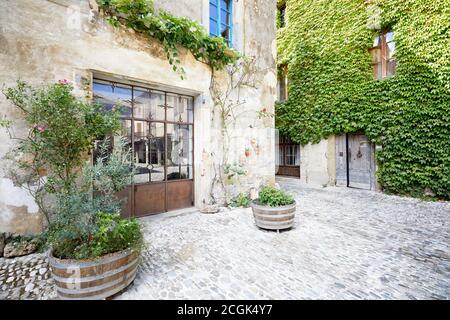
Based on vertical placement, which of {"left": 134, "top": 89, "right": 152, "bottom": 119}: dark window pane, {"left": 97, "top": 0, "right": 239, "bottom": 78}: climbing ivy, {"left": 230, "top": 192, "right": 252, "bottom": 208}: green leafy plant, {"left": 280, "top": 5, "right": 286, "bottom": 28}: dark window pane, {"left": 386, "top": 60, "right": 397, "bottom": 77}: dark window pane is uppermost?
{"left": 280, "top": 5, "right": 286, "bottom": 28}: dark window pane

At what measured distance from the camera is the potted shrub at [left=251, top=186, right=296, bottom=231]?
3.86m

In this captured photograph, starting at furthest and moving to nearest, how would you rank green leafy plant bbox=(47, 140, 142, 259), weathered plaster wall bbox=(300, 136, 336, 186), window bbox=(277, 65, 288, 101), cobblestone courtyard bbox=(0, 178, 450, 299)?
1. window bbox=(277, 65, 288, 101)
2. weathered plaster wall bbox=(300, 136, 336, 186)
3. cobblestone courtyard bbox=(0, 178, 450, 299)
4. green leafy plant bbox=(47, 140, 142, 259)

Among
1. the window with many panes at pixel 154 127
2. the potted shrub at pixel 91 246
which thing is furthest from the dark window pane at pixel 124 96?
the potted shrub at pixel 91 246

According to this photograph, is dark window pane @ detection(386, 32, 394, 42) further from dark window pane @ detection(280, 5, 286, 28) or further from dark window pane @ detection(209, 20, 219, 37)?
dark window pane @ detection(209, 20, 219, 37)

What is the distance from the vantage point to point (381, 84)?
7402 millimetres

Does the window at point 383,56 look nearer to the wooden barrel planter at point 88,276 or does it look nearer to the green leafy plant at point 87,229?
the green leafy plant at point 87,229

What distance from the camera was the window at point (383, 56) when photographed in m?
7.39

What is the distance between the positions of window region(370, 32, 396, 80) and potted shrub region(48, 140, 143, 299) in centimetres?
920

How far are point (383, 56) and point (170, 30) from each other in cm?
759

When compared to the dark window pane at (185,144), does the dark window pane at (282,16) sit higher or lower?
higher

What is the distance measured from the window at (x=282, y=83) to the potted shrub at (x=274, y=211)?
7.92 meters

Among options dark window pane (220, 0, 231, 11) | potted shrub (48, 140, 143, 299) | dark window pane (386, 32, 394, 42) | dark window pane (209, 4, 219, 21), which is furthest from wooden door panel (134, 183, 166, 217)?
dark window pane (386, 32, 394, 42)

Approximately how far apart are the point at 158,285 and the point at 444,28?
9.51m
